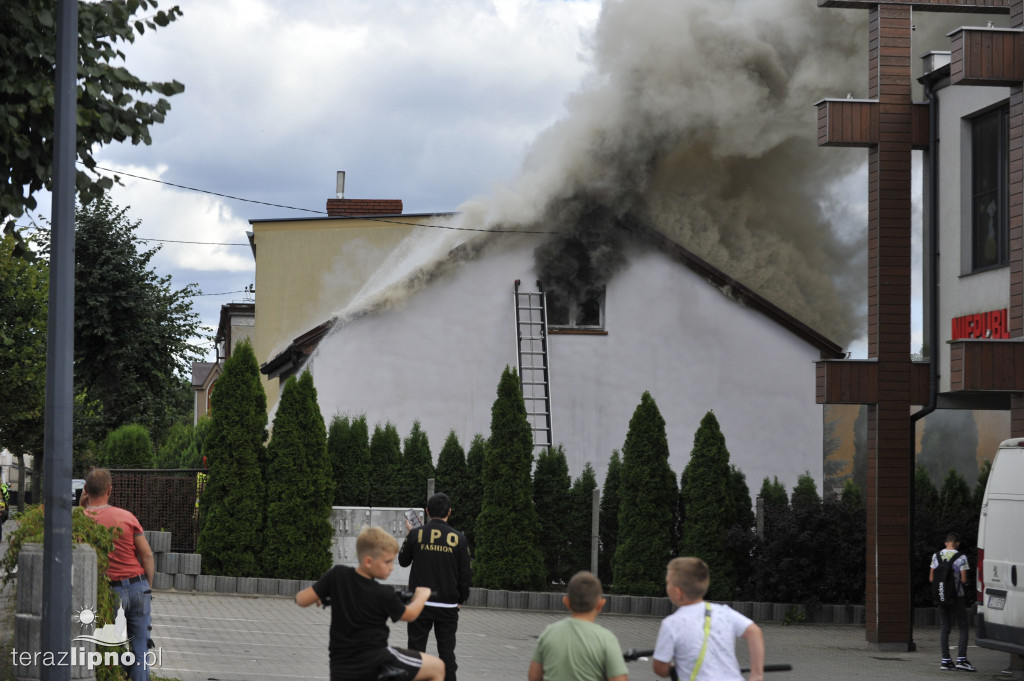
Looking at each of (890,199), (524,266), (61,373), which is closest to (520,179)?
(524,266)

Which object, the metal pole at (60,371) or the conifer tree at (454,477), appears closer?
the metal pole at (60,371)

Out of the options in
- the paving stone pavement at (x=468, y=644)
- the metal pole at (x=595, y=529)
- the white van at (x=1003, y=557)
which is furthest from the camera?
the metal pole at (x=595, y=529)

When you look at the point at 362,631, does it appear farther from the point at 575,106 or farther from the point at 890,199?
the point at 575,106

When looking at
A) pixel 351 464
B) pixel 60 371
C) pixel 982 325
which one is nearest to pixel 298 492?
pixel 351 464

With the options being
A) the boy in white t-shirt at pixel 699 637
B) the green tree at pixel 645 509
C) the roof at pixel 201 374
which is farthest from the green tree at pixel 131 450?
the roof at pixel 201 374

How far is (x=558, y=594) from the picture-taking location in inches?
781

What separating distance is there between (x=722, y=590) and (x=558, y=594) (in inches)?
99.1

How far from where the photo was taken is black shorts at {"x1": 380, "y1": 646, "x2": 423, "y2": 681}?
681cm

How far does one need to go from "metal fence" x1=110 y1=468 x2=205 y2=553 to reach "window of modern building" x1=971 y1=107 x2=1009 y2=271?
12.7 metres

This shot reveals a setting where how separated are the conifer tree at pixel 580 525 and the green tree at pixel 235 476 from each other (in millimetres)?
5005

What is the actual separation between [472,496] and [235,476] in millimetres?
3933

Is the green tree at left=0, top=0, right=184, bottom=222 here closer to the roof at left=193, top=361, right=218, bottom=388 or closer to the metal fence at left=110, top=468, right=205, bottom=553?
the metal fence at left=110, top=468, right=205, bottom=553

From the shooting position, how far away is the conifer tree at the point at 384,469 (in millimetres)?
21734

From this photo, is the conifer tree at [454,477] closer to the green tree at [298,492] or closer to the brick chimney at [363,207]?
the green tree at [298,492]
